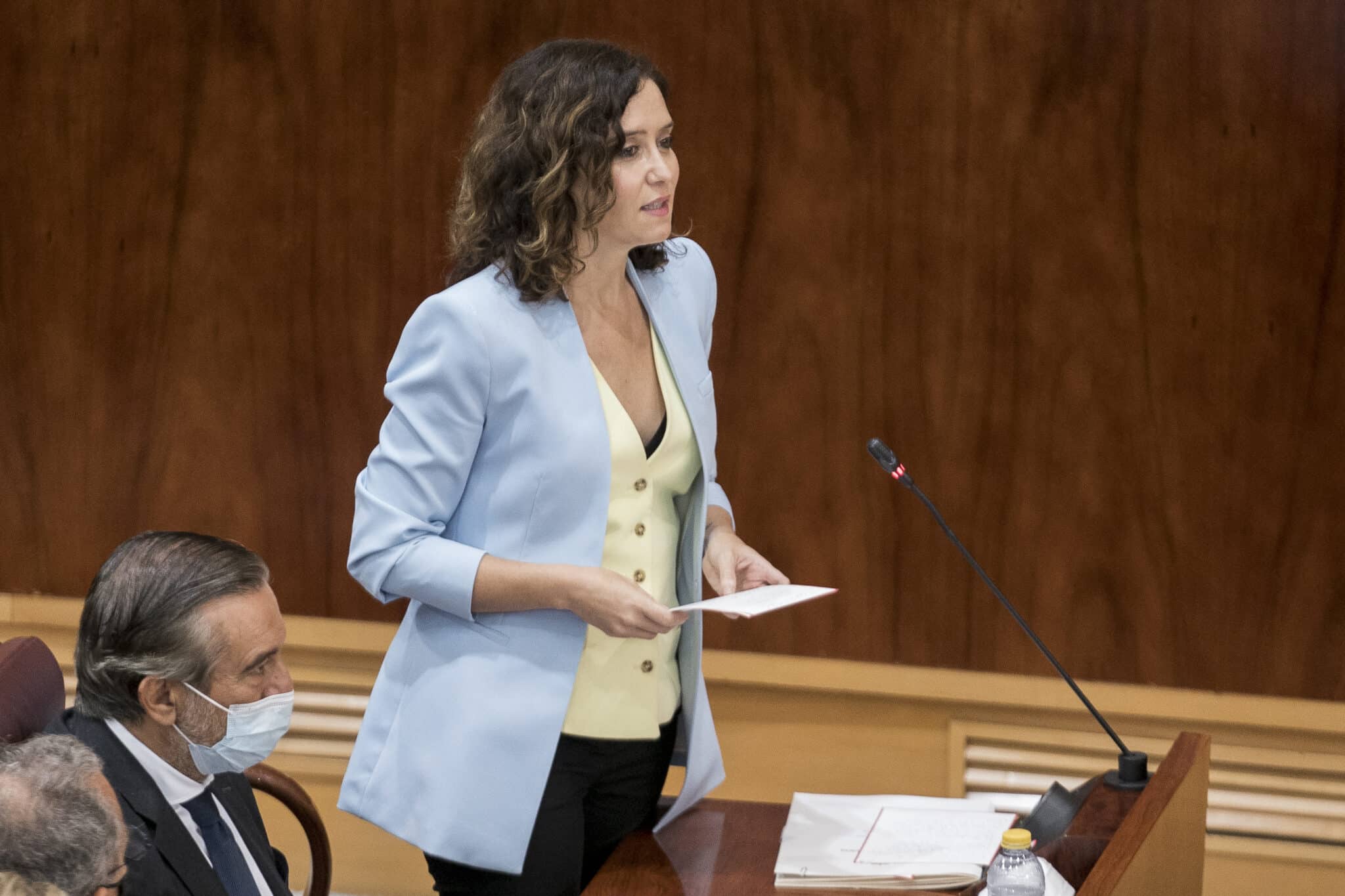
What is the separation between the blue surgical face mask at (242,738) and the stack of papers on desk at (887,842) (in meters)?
0.64

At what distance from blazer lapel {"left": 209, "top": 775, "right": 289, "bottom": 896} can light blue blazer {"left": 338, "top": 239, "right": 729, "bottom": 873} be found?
0.47ft

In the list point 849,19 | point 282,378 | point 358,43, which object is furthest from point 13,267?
point 849,19

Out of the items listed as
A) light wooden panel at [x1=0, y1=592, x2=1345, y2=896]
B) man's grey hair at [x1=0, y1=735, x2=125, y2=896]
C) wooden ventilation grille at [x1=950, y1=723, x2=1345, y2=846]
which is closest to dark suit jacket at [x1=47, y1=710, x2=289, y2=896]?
man's grey hair at [x1=0, y1=735, x2=125, y2=896]

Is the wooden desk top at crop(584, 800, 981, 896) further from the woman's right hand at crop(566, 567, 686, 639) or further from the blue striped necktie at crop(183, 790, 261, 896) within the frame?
the blue striped necktie at crop(183, 790, 261, 896)

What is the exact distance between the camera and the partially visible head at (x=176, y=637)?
1865mm

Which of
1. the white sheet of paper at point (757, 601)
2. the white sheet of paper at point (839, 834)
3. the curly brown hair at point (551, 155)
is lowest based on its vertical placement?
the white sheet of paper at point (839, 834)

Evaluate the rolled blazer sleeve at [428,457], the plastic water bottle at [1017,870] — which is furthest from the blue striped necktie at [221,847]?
the plastic water bottle at [1017,870]

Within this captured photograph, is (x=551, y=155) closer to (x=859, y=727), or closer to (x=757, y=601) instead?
(x=757, y=601)

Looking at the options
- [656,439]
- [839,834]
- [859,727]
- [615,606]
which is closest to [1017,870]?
[839,834]

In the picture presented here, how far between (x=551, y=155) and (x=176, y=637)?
2.39 feet

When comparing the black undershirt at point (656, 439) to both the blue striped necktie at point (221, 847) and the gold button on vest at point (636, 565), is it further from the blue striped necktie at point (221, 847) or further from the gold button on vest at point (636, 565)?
the blue striped necktie at point (221, 847)

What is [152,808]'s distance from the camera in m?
1.82

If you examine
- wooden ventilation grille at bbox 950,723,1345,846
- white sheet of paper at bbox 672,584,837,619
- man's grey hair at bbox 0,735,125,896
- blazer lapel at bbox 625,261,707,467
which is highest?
blazer lapel at bbox 625,261,707,467

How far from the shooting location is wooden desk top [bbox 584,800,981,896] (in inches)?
76.6
